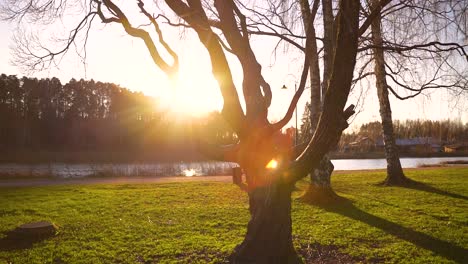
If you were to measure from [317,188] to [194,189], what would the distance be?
5610 millimetres

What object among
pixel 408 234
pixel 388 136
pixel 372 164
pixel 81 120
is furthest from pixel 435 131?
pixel 408 234

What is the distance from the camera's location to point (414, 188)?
1510 centimetres

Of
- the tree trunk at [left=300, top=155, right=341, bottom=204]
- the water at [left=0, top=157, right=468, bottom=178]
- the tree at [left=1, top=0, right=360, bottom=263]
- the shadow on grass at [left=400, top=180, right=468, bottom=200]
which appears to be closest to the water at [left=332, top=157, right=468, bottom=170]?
the water at [left=0, top=157, right=468, bottom=178]

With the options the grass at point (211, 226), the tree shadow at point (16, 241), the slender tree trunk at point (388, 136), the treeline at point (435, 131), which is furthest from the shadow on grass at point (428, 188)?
the treeline at point (435, 131)

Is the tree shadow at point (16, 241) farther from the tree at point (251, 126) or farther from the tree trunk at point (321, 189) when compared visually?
the tree trunk at point (321, 189)

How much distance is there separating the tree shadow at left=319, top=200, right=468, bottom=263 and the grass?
2 centimetres

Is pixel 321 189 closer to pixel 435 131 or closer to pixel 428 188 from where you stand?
pixel 428 188

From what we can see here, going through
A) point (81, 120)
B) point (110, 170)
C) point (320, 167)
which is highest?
point (81, 120)

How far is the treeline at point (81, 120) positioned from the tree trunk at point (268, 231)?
49.7 m

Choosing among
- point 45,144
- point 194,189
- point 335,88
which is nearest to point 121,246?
point 335,88

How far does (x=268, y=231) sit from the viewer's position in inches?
222

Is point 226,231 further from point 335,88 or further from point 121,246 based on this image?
point 335,88

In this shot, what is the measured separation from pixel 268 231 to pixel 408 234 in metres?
3.82

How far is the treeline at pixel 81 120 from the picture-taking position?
6175cm
